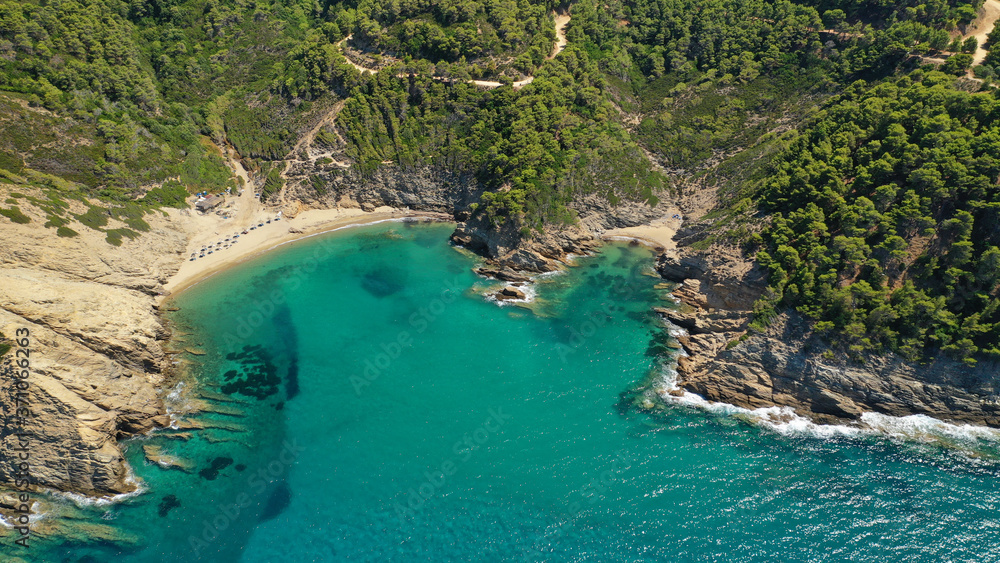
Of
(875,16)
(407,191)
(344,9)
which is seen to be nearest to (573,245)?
(407,191)

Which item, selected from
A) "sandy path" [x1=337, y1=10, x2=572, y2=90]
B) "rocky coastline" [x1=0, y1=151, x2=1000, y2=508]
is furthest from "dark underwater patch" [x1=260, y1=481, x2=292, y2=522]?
"sandy path" [x1=337, y1=10, x2=572, y2=90]

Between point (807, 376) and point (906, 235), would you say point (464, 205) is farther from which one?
point (906, 235)

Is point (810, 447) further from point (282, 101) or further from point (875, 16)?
point (282, 101)

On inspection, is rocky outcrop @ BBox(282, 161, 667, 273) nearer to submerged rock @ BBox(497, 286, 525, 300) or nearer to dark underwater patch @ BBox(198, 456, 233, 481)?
submerged rock @ BBox(497, 286, 525, 300)

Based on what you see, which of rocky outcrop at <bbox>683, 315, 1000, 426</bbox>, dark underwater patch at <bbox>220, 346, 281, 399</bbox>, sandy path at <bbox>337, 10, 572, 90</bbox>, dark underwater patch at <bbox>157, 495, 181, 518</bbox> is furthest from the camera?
sandy path at <bbox>337, 10, 572, 90</bbox>

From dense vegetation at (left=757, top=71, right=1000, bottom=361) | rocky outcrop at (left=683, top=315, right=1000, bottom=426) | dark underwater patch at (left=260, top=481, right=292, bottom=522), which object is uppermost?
dense vegetation at (left=757, top=71, right=1000, bottom=361)

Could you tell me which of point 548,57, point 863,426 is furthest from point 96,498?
point 548,57
